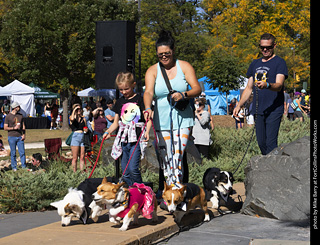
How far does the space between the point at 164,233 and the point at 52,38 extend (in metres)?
27.6

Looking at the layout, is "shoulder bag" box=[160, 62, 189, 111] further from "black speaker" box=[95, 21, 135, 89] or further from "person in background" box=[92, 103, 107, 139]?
"person in background" box=[92, 103, 107, 139]

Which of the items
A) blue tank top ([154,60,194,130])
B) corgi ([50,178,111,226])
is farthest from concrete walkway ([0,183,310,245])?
blue tank top ([154,60,194,130])

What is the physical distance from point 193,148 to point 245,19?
120 feet

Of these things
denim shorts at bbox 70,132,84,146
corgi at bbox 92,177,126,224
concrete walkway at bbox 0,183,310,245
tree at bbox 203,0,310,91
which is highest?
tree at bbox 203,0,310,91

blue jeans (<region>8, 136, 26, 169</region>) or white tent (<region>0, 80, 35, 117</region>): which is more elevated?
white tent (<region>0, 80, 35, 117</region>)

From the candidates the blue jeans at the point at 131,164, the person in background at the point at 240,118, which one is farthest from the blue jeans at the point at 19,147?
the blue jeans at the point at 131,164

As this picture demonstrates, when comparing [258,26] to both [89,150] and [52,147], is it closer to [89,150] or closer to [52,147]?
[52,147]

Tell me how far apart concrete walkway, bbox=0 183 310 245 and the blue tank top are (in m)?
1.10

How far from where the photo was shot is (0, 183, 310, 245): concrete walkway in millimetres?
5316

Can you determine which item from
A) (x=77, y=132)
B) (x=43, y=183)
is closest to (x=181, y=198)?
(x=43, y=183)

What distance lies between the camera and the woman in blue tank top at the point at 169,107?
21.2ft

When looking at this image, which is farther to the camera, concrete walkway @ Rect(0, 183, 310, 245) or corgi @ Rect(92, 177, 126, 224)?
corgi @ Rect(92, 177, 126, 224)
